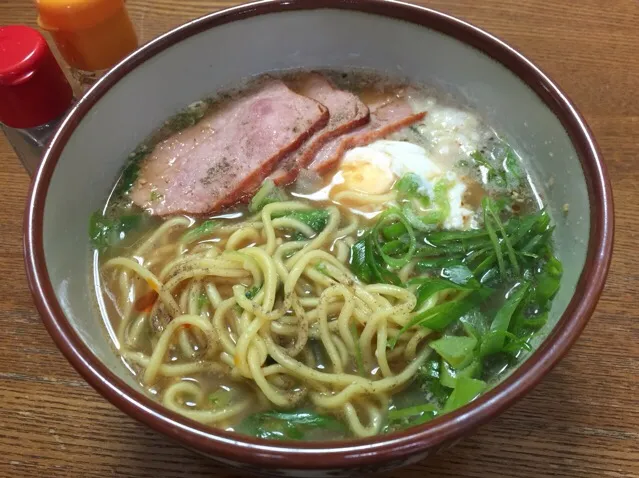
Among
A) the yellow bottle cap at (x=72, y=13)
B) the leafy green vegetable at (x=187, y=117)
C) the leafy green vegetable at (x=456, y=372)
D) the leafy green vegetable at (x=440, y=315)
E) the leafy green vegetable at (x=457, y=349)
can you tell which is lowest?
the leafy green vegetable at (x=456, y=372)

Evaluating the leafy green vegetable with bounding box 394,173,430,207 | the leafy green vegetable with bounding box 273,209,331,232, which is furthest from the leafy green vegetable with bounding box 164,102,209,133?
the leafy green vegetable with bounding box 394,173,430,207

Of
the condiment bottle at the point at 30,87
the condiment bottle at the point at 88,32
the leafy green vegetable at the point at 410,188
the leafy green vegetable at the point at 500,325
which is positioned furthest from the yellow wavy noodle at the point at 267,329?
the condiment bottle at the point at 88,32

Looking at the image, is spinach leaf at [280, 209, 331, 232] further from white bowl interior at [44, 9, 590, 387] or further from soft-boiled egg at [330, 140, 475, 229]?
white bowl interior at [44, 9, 590, 387]

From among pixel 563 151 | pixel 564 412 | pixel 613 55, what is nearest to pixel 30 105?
pixel 563 151

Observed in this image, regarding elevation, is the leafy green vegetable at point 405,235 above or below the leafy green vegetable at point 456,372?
above

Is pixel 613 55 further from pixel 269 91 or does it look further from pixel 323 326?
pixel 323 326

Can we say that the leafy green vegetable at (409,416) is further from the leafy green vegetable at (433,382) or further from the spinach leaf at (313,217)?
the spinach leaf at (313,217)
